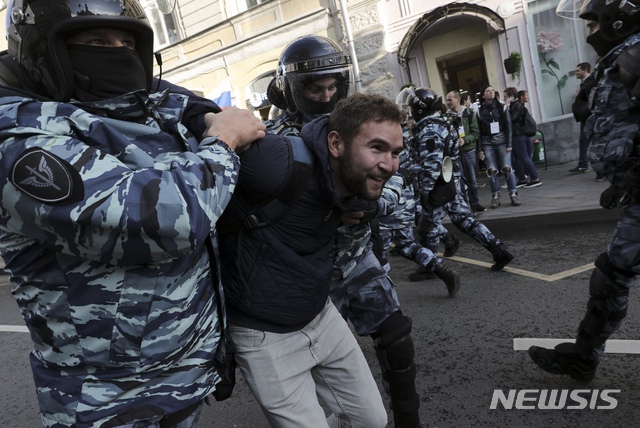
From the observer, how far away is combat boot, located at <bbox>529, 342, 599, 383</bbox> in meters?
2.52

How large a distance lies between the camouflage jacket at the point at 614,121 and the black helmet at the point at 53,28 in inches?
82.8

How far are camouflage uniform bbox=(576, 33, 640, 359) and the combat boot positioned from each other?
5cm

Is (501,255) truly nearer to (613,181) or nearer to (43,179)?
(613,181)

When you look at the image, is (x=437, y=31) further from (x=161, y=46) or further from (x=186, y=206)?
(x=186, y=206)

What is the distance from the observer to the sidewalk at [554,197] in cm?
639

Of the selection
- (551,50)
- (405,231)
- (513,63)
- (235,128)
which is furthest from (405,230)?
(551,50)

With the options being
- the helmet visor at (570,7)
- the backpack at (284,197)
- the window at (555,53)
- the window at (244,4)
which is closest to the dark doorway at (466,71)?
the window at (555,53)

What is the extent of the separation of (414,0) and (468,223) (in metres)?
7.51

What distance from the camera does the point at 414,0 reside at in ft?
35.2

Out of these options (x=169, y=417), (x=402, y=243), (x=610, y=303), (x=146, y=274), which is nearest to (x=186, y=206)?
(x=146, y=274)

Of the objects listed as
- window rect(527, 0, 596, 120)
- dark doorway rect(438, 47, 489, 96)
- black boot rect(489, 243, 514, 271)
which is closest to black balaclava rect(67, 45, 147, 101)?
black boot rect(489, 243, 514, 271)

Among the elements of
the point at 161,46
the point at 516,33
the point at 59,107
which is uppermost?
the point at 161,46

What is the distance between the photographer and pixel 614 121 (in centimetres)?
237

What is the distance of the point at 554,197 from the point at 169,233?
A: 279 inches
